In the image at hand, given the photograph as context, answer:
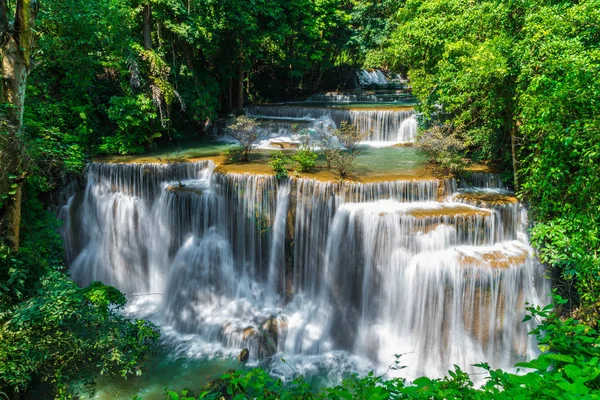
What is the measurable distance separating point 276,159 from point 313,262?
299 centimetres

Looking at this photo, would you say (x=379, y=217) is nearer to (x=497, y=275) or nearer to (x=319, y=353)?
Result: (x=497, y=275)

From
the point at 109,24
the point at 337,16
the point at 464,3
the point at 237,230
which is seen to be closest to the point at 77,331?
the point at 237,230

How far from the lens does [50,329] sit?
5.90m

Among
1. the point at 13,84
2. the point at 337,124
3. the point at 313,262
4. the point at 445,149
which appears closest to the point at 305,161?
the point at 313,262

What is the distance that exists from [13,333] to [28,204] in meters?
4.65

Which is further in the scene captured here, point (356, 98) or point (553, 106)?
point (356, 98)

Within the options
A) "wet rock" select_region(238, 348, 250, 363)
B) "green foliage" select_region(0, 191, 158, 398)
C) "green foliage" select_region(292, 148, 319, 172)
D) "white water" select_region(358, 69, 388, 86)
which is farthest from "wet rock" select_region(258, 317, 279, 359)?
"white water" select_region(358, 69, 388, 86)

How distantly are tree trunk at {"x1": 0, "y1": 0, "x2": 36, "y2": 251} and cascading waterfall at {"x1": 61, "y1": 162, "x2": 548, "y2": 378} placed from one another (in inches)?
189

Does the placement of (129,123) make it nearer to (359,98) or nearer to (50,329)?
(50,329)

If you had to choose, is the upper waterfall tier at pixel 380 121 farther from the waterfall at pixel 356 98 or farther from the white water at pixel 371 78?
the white water at pixel 371 78

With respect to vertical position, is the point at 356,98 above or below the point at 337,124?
above

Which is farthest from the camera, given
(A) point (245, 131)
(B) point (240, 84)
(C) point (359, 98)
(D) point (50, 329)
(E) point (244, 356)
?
(C) point (359, 98)

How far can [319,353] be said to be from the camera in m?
9.11

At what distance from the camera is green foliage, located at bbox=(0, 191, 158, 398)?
5.50 m
